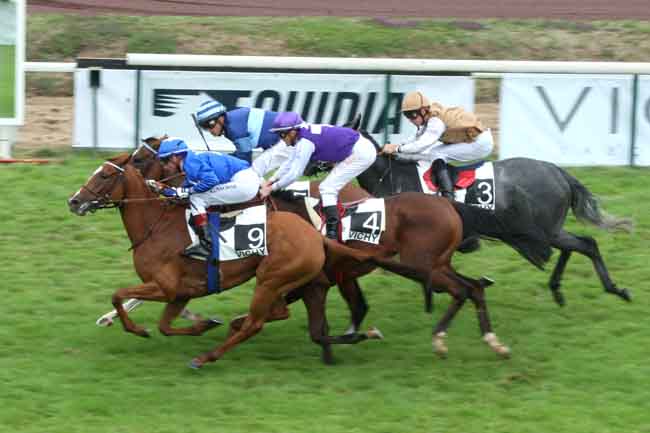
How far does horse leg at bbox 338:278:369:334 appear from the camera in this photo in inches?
349

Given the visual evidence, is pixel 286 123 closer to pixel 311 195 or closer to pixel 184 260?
pixel 311 195

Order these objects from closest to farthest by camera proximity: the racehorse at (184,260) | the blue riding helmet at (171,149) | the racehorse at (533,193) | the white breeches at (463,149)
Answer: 1. the racehorse at (184,260)
2. the blue riding helmet at (171,149)
3. the racehorse at (533,193)
4. the white breeches at (463,149)


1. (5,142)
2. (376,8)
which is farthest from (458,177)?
(376,8)

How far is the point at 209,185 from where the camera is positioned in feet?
27.0

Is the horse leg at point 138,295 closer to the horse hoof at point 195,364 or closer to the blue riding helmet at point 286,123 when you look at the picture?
the horse hoof at point 195,364

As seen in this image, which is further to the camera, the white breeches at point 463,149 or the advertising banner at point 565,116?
the advertising banner at point 565,116

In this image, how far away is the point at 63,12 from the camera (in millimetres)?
18766

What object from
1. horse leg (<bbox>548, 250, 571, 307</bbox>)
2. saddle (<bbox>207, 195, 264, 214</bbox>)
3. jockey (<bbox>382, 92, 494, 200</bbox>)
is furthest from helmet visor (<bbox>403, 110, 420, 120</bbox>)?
saddle (<bbox>207, 195, 264, 214</bbox>)

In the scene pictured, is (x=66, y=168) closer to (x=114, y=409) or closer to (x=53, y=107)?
(x=53, y=107)

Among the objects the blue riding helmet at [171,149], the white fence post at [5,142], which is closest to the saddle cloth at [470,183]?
the blue riding helmet at [171,149]

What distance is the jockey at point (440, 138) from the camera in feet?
31.4

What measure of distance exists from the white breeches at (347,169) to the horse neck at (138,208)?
1.18m

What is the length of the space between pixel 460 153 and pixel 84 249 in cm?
344

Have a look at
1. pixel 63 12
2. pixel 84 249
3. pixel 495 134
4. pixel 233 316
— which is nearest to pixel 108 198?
pixel 233 316
